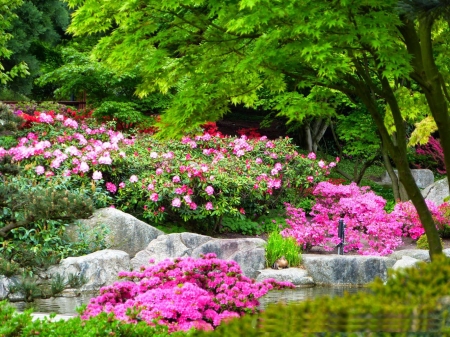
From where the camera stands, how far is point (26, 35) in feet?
76.9

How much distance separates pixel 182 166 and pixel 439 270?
31.3 ft

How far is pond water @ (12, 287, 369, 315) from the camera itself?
27.1 feet

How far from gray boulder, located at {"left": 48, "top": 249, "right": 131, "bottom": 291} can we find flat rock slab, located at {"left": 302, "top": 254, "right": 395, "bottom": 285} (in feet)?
10.1

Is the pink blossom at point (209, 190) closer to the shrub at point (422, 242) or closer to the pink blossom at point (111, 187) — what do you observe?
the pink blossom at point (111, 187)

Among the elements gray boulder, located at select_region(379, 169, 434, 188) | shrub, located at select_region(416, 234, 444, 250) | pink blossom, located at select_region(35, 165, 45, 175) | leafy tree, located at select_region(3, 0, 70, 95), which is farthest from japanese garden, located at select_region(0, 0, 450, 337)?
leafy tree, located at select_region(3, 0, 70, 95)

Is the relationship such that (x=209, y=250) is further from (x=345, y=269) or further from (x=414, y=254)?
(x=414, y=254)

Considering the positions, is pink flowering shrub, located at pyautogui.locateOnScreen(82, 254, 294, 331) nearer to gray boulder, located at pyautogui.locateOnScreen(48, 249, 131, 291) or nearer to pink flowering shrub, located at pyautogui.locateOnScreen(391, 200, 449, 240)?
gray boulder, located at pyautogui.locateOnScreen(48, 249, 131, 291)

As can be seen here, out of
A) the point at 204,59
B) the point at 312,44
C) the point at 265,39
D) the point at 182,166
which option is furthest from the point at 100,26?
the point at 182,166

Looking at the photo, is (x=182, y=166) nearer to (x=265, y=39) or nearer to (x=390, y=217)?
(x=390, y=217)

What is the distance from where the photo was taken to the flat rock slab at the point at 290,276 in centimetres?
1013

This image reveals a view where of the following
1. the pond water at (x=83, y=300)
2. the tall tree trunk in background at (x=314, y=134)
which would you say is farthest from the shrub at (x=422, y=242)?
the tall tree trunk in background at (x=314, y=134)

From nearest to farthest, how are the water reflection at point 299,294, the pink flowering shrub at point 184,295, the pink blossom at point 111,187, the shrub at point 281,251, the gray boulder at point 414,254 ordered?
the pink flowering shrub at point 184,295 → the water reflection at point 299,294 → the shrub at point 281,251 → the gray boulder at point 414,254 → the pink blossom at point 111,187

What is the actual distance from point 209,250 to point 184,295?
16.1 ft

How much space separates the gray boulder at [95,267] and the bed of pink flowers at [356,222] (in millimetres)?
3889
